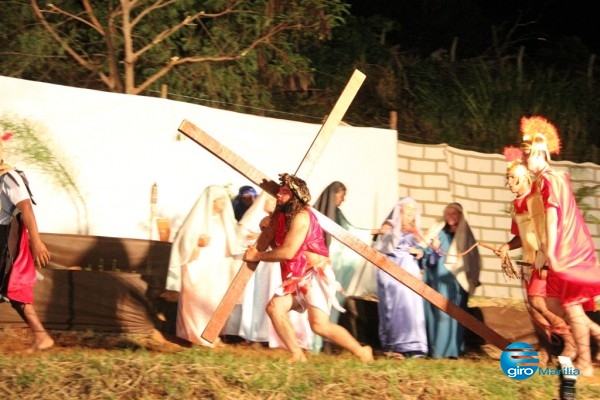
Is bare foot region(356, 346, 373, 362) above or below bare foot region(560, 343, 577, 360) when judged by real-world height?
below

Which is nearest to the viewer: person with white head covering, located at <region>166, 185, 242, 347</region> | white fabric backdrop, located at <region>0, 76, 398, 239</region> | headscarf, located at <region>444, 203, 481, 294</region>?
person with white head covering, located at <region>166, 185, 242, 347</region>

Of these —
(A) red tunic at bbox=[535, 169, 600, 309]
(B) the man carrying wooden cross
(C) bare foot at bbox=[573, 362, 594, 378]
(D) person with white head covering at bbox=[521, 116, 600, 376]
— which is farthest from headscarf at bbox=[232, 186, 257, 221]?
(C) bare foot at bbox=[573, 362, 594, 378]

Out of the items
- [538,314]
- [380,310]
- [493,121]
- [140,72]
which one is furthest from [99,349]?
[493,121]

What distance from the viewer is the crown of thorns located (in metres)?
7.73

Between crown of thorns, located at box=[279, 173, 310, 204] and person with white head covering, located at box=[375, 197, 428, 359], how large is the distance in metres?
2.12

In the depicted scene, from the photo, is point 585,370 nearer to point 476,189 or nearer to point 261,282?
point 261,282

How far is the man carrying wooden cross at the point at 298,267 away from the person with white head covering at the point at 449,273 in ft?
5.07

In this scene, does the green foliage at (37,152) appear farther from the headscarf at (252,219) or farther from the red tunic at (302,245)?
the red tunic at (302,245)

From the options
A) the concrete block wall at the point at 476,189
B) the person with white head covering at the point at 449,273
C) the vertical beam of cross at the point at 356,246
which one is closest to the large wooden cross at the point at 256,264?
the vertical beam of cross at the point at 356,246

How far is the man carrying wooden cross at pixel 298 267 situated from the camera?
779 cm

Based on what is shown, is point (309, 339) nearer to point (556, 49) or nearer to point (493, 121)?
point (493, 121)

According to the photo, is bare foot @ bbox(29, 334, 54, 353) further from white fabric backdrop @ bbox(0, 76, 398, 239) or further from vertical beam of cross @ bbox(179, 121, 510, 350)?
white fabric backdrop @ bbox(0, 76, 398, 239)

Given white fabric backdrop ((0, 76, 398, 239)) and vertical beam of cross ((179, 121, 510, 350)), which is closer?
vertical beam of cross ((179, 121, 510, 350))

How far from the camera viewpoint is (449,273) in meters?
9.94
